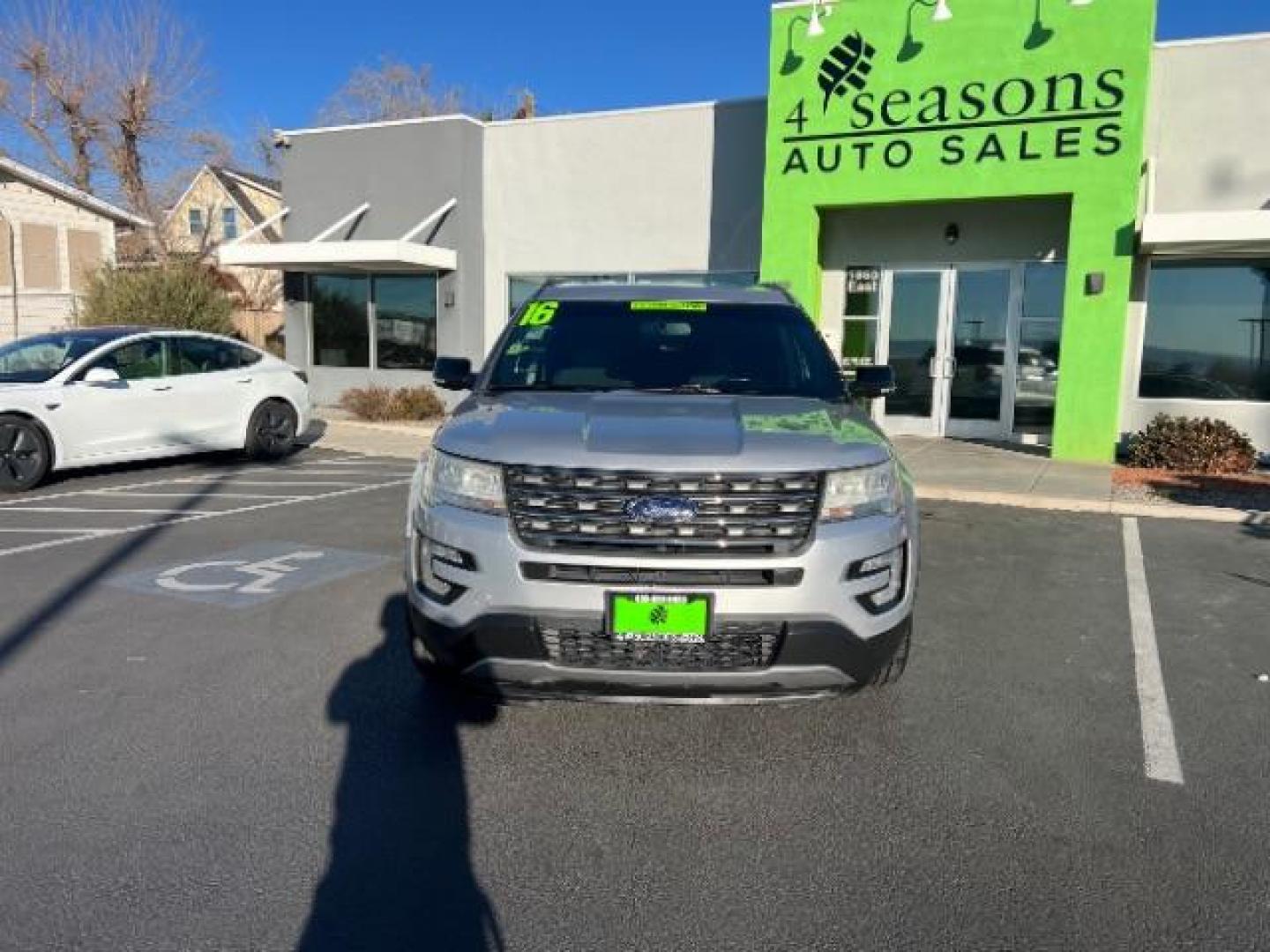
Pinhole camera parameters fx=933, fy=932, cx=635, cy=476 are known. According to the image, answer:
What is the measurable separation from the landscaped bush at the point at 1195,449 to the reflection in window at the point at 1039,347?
1.38 m

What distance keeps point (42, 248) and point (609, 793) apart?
22189 millimetres

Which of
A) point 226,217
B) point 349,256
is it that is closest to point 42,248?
point 349,256

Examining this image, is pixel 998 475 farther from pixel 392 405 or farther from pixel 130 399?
pixel 392 405

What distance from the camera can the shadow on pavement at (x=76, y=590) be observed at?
4.74 metres

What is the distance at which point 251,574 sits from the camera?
20.0 ft

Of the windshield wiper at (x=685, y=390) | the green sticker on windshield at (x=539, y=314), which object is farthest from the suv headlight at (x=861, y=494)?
the green sticker on windshield at (x=539, y=314)

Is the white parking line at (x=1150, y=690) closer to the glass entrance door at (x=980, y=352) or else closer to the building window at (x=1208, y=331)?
the building window at (x=1208, y=331)

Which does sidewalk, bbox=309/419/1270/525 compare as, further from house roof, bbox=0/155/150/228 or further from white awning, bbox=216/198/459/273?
house roof, bbox=0/155/150/228

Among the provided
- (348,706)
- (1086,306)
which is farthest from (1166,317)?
(348,706)

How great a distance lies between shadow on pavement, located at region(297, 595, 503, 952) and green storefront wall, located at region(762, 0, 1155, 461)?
9825 millimetres

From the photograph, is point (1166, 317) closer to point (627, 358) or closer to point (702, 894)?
point (627, 358)

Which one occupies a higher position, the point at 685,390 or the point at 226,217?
the point at 226,217

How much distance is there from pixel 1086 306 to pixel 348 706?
10.2m

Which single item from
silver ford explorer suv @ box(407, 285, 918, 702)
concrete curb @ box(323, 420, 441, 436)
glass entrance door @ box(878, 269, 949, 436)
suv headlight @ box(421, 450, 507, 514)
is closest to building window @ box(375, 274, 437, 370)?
concrete curb @ box(323, 420, 441, 436)
